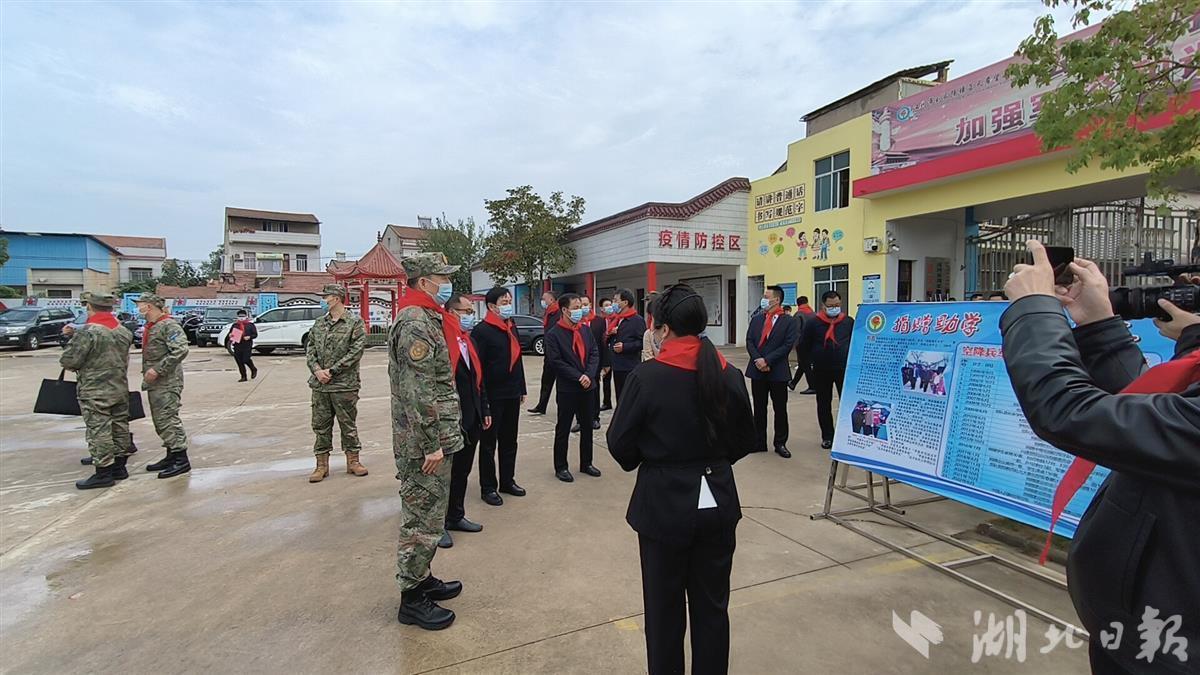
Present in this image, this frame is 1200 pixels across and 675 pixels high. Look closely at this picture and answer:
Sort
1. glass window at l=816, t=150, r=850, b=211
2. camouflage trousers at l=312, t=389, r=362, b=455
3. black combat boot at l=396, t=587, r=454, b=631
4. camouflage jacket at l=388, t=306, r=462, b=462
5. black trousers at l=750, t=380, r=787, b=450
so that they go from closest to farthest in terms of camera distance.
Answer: black combat boot at l=396, t=587, r=454, b=631 < camouflage jacket at l=388, t=306, r=462, b=462 < camouflage trousers at l=312, t=389, r=362, b=455 < black trousers at l=750, t=380, r=787, b=450 < glass window at l=816, t=150, r=850, b=211

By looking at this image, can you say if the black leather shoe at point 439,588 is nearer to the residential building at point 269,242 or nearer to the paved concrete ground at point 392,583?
the paved concrete ground at point 392,583

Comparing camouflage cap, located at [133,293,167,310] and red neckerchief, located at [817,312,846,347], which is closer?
camouflage cap, located at [133,293,167,310]

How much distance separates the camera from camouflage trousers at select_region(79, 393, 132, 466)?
5.31 m

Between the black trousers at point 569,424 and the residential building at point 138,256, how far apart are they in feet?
198

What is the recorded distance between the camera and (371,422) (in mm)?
8227

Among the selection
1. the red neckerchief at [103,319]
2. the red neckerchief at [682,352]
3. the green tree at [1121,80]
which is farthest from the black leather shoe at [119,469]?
the green tree at [1121,80]

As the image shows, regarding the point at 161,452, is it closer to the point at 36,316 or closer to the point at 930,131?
the point at 930,131

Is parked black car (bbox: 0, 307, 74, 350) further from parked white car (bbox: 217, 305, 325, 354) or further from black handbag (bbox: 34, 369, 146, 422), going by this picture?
black handbag (bbox: 34, 369, 146, 422)

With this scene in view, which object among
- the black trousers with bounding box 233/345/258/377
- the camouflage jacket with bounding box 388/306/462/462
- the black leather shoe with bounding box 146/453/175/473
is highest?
the camouflage jacket with bounding box 388/306/462/462

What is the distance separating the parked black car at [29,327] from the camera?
1958cm

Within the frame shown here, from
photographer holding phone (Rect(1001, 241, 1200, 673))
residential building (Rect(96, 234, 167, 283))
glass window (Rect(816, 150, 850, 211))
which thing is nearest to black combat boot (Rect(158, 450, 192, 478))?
photographer holding phone (Rect(1001, 241, 1200, 673))

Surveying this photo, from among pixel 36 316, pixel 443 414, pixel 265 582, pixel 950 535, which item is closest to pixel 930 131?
pixel 950 535

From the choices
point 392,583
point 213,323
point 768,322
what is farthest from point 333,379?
point 213,323

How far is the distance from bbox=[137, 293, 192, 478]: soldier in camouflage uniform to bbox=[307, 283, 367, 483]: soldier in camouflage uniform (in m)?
1.26
